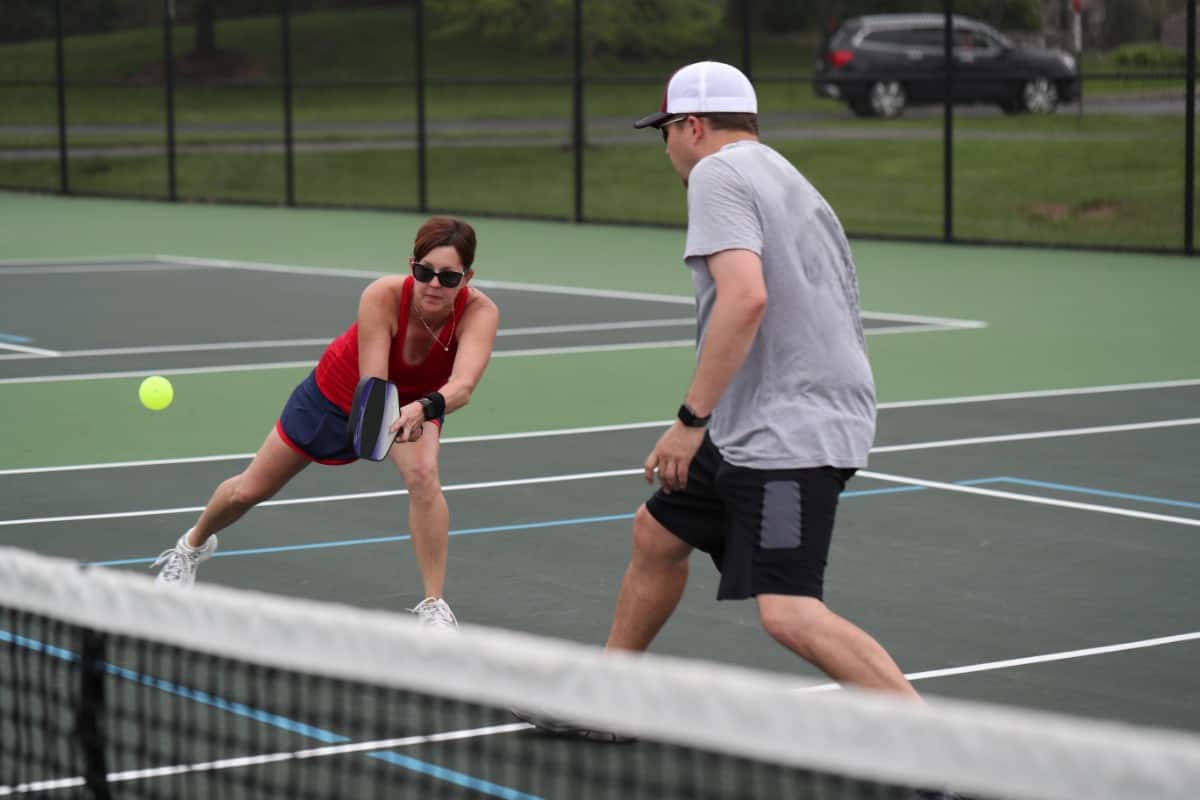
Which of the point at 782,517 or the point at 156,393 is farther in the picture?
the point at 156,393

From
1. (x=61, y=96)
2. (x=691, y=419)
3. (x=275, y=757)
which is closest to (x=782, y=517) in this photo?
(x=691, y=419)

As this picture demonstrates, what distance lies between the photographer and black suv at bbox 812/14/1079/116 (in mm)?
23156

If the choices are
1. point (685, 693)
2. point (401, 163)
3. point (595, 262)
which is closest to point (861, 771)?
point (685, 693)

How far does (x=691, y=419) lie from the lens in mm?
5027

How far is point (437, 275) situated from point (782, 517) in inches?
77.7

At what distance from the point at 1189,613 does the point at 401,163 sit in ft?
84.8

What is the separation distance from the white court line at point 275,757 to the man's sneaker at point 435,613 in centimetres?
80

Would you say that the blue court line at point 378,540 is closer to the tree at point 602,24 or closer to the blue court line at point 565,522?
the blue court line at point 565,522

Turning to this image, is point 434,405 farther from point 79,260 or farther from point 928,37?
point 928,37

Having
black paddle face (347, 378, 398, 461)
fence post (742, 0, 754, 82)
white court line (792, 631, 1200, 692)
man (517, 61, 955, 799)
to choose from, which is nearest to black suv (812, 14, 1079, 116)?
fence post (742, 0, 754, 82)

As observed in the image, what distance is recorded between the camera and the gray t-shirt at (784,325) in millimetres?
4988

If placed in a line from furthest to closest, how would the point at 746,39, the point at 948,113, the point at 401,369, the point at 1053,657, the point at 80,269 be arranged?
1. the point at 746,39
2. the point at 948,113
3. the point at 80,269
4. the point at 401,369
5. the point at 1053,657

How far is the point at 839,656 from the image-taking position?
4.89 meters

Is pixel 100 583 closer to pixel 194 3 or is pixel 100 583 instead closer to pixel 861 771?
pixel 861 771
